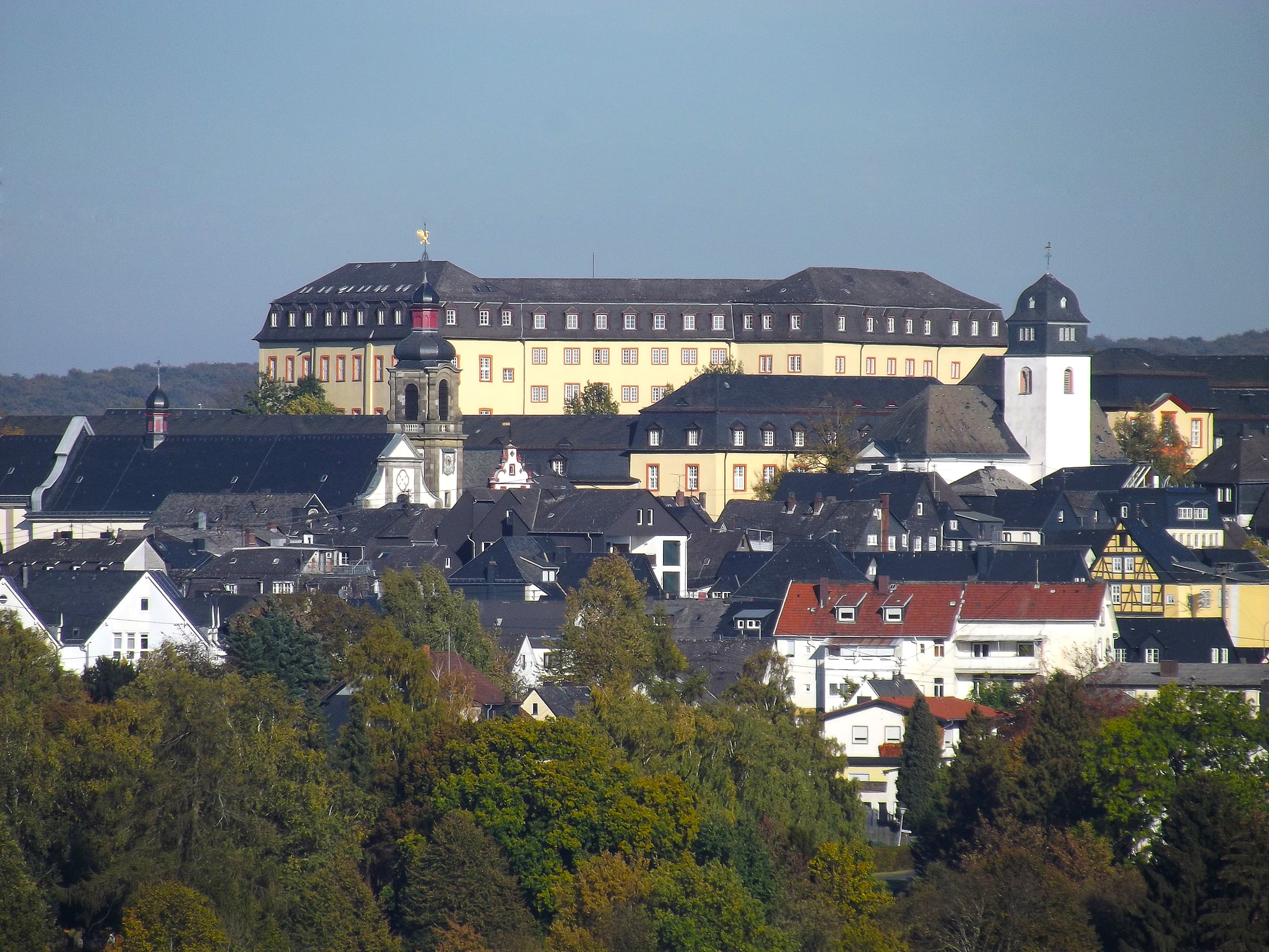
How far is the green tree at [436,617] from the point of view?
59.3m

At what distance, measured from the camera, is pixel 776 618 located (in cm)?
6881

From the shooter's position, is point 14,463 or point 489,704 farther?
point 14,463

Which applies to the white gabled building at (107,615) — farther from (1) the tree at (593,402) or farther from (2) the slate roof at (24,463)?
(1) the tree at (593,402)

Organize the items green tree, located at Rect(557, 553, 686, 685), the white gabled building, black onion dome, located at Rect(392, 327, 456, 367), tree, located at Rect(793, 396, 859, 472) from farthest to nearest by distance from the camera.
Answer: tree, located at Rect(793, 396, 859, 472) → black onion dome, located at Rect(392, 327, 456, 367) → the white gabled building → green tree, located at Rect(557, 553, 686, 685)

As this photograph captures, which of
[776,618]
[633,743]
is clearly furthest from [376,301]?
[633,743]

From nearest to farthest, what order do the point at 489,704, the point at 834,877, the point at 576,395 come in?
the point at 834,877
the point at 489,704
the point at 576,395

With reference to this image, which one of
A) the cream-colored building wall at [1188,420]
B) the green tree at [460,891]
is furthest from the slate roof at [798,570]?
the cream-colored building wall at [1188,420]

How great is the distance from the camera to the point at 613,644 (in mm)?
62000

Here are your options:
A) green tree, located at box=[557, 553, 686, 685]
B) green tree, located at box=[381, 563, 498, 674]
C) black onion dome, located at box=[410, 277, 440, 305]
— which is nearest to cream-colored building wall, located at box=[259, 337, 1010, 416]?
black onion dome, located at box=[410, 277, 440, 305]

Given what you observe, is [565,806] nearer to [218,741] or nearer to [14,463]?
[218,741]

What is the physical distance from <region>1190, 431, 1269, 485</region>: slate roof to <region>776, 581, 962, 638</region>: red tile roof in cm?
3768

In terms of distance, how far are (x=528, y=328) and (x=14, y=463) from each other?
3020 centimetres

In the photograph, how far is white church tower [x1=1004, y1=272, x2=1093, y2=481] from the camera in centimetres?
10194

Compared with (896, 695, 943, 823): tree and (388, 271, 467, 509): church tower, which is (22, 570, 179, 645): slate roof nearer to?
(896, 695, 943, 823): tree
